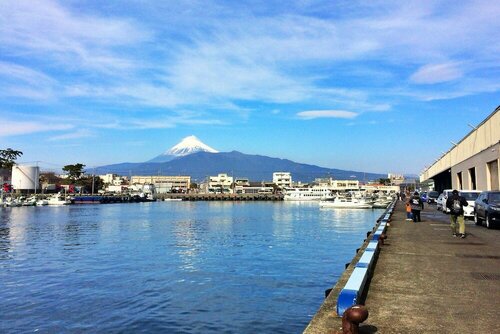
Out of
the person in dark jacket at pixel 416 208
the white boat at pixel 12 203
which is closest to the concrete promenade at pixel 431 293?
the person in dark jacket at pixel 416 208

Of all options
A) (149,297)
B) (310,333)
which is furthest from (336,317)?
(149,297)

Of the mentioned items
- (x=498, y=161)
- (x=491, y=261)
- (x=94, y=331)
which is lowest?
(x=94, y=331)

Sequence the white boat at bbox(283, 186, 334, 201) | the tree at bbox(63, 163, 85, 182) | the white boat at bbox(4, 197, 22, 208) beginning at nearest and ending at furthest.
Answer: the white boat at bbox(4, 197, 22, 208), the white boat at bbox(283, 186, 334, 201), the tree at bbox(63, 163, 85, 182)

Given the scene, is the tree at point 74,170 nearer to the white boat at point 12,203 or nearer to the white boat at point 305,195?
the white boat at point 12,203

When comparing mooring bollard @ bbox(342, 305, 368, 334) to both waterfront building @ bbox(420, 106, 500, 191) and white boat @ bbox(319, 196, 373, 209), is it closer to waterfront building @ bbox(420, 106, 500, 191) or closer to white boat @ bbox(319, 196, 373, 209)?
waterfront building @ bbox(420, 106, 500, 191)

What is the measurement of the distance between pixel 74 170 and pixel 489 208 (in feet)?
575

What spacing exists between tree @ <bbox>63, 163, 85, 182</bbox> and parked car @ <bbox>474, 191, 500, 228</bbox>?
173020 millimetres

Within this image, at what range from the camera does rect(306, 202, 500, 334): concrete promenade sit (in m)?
5.79

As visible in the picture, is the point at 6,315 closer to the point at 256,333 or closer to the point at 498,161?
the point at 256,333

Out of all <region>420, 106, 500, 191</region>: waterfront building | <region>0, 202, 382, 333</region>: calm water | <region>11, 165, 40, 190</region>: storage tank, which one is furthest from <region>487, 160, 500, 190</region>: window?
<region>11, 165, 40, 190</region>: storage tank

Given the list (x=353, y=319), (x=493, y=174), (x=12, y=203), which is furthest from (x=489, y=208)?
(x=12, y=203)

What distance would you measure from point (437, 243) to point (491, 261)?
13.8 ft

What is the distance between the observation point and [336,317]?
594 centimetres

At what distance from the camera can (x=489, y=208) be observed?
2044 centimetres
